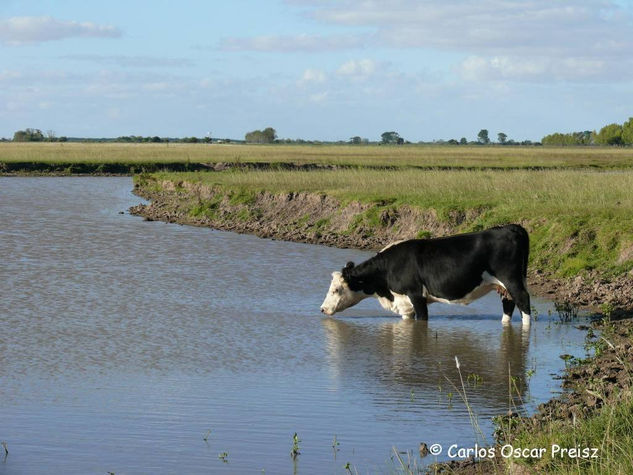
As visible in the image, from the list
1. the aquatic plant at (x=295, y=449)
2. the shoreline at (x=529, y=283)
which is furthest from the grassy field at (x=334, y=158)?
the aquatic plant at (x=295, y=449)

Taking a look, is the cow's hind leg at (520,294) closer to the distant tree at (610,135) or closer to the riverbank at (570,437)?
the riverbank at (570,437)

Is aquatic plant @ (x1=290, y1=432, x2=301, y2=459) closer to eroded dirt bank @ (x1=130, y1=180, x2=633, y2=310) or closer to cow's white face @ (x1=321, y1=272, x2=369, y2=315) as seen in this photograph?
cow's white face @ (x1=321, y1=272, x2=369, y2=315)

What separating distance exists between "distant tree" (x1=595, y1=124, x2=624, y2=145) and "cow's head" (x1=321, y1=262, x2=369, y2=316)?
183 meters

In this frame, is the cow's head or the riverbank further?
the cow's head

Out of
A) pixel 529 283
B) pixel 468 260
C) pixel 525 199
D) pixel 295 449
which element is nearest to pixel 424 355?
pixel 468 260

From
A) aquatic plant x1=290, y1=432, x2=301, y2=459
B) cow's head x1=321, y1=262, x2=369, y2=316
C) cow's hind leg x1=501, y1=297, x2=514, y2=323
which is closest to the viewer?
aquatic plant x1=290, y1=432, x2=301, y2=459

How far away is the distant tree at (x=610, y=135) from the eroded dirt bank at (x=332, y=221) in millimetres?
164144

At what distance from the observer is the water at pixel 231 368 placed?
28.1ft

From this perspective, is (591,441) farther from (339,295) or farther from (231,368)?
(339,295)

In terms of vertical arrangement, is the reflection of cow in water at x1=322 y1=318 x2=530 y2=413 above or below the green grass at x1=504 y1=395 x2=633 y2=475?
below

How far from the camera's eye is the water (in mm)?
8578

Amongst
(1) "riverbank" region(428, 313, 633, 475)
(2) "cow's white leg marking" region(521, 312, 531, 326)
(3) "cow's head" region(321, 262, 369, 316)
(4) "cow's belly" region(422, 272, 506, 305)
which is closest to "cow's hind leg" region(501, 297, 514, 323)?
(4) "cow's belly" region(422, 272, 506, 305)

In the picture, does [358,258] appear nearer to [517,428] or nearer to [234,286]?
[234,286]

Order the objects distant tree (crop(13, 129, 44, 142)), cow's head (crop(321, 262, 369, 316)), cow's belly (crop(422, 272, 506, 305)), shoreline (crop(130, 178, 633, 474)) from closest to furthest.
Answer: shoreline (crop(130, 178, 633, 474))
cow's belly (crop(422, 272, 506, 305))
cow's head (crop(321, 262, 369, 316))
distant tree (crop(13, 129, 44, 142))
